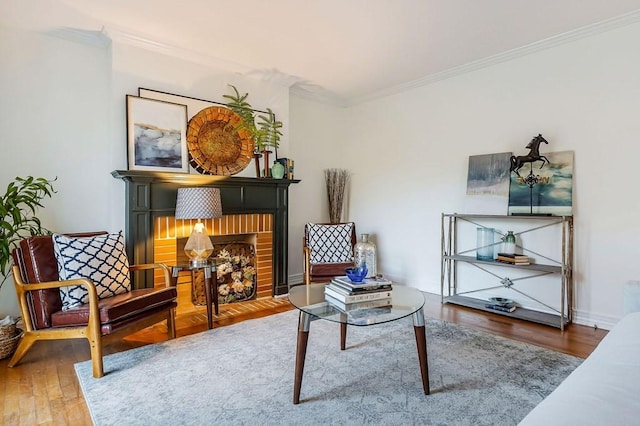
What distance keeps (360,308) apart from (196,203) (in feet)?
6.14

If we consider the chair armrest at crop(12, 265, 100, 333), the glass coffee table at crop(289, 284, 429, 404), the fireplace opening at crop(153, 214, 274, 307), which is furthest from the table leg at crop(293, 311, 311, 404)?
the fireplace opening at crop(153, 214, 274, 307)

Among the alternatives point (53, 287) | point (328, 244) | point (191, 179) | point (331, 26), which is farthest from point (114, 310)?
point (331, 26)

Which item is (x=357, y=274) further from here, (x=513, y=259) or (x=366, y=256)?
(x=513, y=259)

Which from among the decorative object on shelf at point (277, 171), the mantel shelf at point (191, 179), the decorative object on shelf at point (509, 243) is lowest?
the decorative object on shelf at point (509, 243)

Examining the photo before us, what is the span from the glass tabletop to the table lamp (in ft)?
4.01

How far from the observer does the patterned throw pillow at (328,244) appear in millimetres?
4344

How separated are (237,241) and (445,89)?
3.09 meters

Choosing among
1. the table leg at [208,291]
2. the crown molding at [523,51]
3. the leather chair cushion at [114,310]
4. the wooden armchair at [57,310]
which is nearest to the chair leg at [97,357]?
the wooden armchair at [57,310]

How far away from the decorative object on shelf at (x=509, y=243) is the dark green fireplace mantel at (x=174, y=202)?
8.00 ft

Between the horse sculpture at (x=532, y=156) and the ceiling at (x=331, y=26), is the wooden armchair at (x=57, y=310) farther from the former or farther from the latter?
the horse sculpture at (x=532, y=156)

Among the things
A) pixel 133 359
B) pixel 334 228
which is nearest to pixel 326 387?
pixel 133 359

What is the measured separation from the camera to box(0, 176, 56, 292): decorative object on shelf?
257 centimetres

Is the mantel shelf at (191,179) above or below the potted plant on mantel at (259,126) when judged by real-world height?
below

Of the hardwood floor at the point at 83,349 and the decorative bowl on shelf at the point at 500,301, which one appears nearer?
the hardwood floor at the point at 83,349
